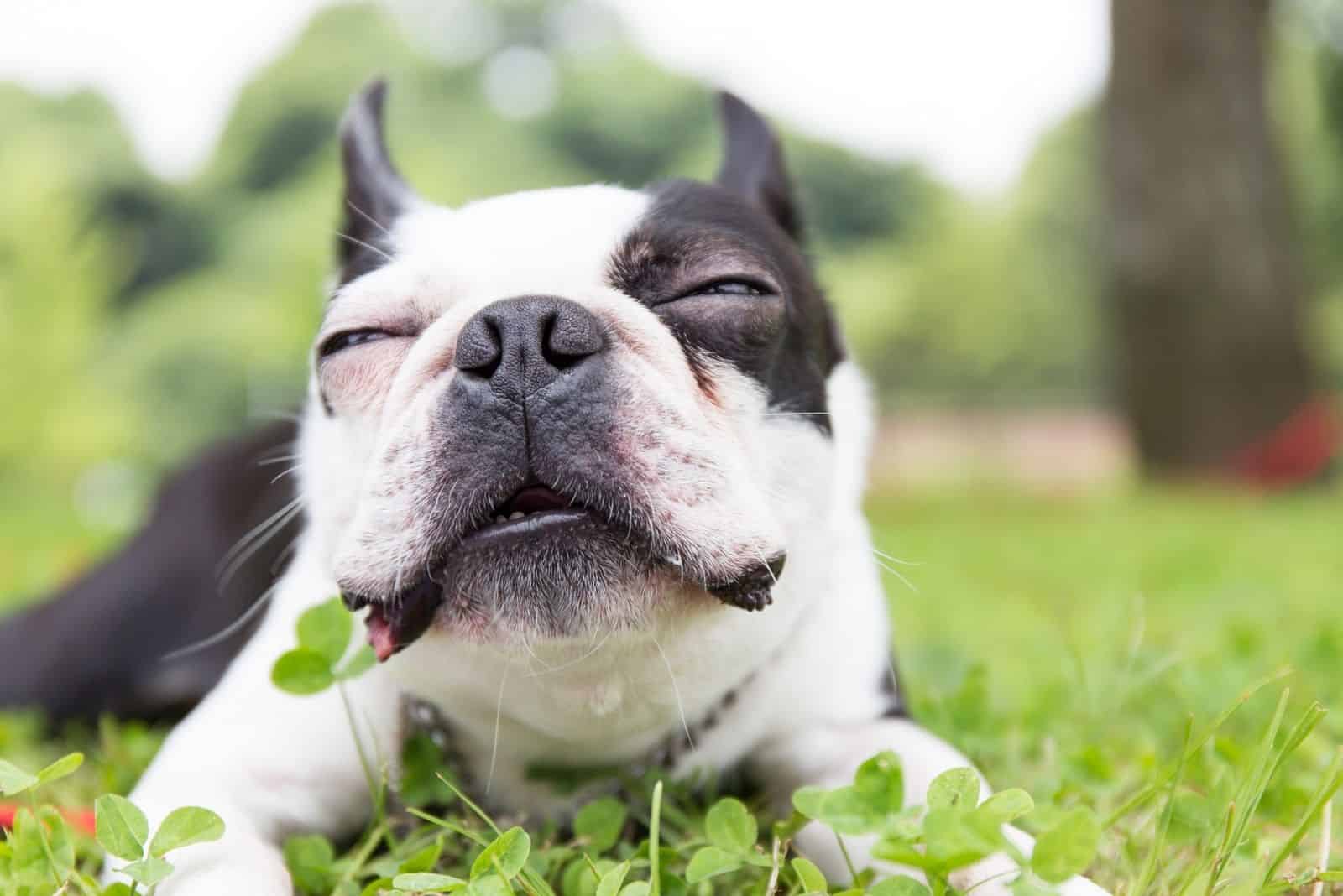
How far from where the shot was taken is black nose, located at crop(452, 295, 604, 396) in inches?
62.3

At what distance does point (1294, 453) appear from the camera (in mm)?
9766

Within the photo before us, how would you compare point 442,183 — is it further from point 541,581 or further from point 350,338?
point 541,581

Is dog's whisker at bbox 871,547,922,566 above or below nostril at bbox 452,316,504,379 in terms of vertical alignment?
below

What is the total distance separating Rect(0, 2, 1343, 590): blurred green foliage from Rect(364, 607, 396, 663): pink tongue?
1579 cm

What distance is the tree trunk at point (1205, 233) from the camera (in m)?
9.89

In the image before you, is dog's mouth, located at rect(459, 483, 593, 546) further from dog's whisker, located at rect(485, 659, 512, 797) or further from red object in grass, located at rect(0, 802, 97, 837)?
red object in grass, located at rect(0, 802, 97, 837)

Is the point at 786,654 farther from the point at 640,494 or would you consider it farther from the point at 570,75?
the point at 570,75

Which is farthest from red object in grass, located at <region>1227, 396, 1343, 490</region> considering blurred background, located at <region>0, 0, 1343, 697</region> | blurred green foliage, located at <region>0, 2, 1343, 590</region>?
blurred green foliage, located at <region>0, 2, 1343, 590</region>

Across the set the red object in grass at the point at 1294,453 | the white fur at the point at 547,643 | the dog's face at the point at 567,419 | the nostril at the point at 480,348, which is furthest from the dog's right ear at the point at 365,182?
the red object in grass at the point at 1294,453

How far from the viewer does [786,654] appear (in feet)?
6.88

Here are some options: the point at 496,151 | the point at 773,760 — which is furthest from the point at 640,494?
the point at 496,151

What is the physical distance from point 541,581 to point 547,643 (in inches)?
3.8

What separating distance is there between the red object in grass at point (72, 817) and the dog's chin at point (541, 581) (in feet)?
2.33

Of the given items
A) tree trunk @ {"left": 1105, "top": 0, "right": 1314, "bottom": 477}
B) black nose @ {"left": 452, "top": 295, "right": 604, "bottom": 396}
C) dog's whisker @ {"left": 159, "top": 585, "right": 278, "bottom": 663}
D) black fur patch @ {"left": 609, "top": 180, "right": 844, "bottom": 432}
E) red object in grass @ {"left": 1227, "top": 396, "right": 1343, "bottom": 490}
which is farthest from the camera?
tree trunk @ {"left": 1105, "top": 0, "right": 1314, "bottom": 477}
